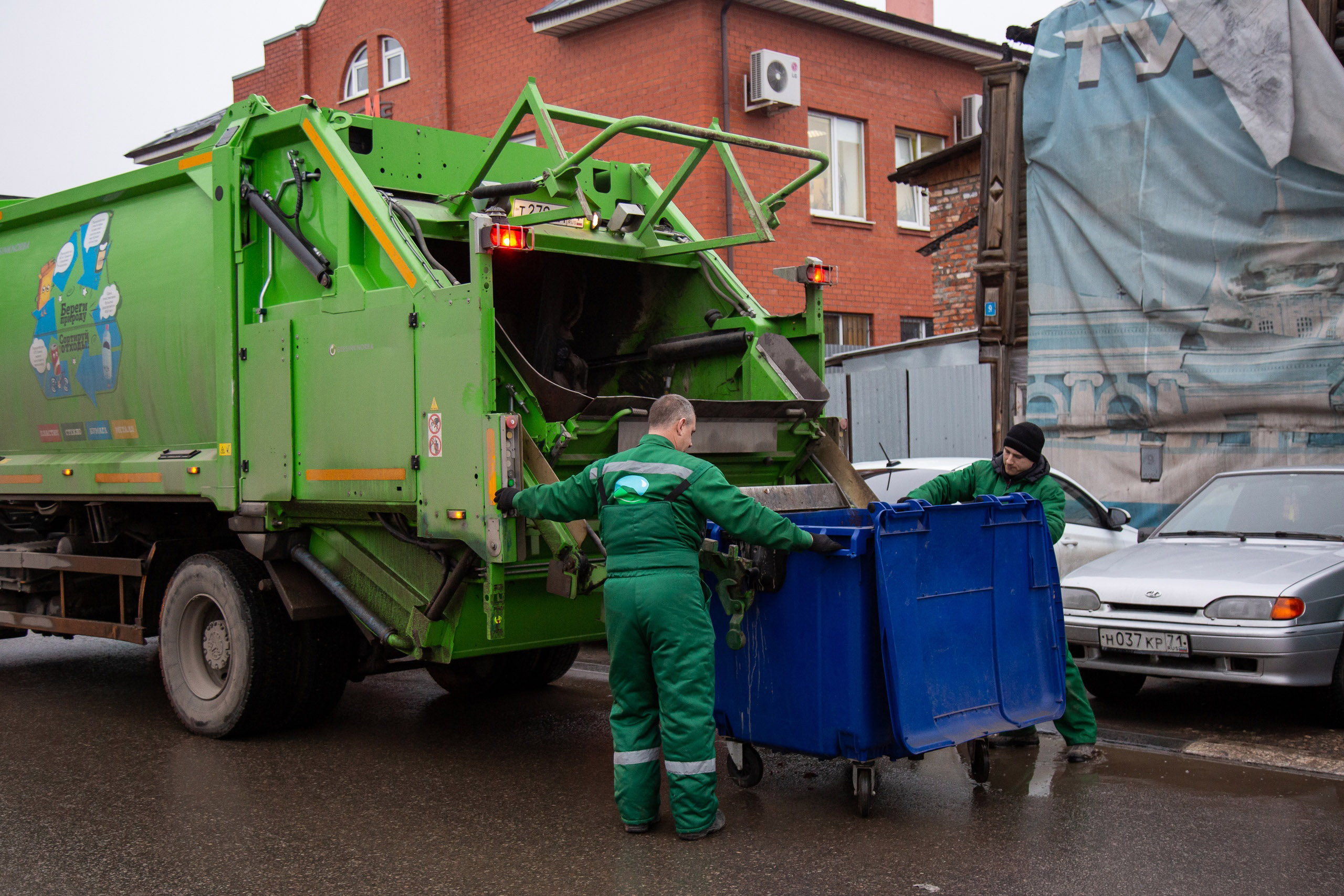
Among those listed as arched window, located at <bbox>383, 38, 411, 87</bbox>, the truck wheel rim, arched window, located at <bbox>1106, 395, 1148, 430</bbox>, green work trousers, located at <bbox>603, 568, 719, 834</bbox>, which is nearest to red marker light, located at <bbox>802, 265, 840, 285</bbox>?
green work trousers, located at <bbox>603, 568, 719, 834</bbox>

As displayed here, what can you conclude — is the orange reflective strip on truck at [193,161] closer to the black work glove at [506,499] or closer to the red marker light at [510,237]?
the red marker light at [510,237]

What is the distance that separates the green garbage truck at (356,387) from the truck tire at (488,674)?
0.06ft

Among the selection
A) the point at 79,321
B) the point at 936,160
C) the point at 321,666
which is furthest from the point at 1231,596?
the point at 936,160

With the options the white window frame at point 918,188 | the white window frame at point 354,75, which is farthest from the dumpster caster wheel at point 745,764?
the white window frame at point 354,75

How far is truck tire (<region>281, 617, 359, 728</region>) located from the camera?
20.1 feet

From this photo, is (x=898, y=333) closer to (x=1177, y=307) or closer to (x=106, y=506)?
(x=1177, y=307)

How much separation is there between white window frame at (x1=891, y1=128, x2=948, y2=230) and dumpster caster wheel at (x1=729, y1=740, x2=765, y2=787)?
588 inches

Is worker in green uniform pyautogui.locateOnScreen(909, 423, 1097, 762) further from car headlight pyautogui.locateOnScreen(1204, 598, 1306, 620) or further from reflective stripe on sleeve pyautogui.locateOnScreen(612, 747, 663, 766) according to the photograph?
reflective stripe on sleeve pyautogui.locateOnScreen(612, 747, 663, 766)

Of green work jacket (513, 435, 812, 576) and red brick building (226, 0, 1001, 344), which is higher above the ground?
red brick building (226, 0, 1001, 344)

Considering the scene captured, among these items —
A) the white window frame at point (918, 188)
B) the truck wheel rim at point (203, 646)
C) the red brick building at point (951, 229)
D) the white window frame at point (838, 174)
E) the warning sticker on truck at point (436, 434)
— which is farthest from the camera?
the white window frame at point (918, 188)

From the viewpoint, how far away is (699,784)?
4.43 meters

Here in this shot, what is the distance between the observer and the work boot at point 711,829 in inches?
175

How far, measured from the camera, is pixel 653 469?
454 cm

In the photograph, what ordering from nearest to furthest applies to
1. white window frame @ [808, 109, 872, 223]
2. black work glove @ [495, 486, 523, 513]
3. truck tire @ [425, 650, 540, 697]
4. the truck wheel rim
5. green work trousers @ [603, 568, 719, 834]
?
green work trousers @ [603, 568, 719, 834], black work glove @ [495, 486, 523, 513], the truck wheel rim, truck tire @ [425, 650, 540, 697], white window frame @ [808, 109, 872, 223]
